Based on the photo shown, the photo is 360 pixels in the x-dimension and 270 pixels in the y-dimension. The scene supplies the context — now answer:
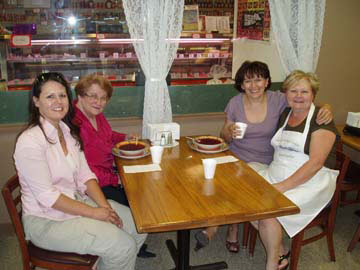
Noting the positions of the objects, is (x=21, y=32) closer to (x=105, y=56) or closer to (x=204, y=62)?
(x=105, y=56)

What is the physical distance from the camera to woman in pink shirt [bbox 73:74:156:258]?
6.84 feet

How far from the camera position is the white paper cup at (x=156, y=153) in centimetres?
197

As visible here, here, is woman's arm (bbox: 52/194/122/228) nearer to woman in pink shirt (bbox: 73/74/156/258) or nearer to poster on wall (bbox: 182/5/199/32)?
woman in pink shirt (bbox: 73/74/156/258)

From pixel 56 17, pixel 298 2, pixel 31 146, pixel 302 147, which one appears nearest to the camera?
pixel 31 146

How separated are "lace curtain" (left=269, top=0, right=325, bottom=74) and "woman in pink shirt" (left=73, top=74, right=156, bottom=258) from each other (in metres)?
1.61

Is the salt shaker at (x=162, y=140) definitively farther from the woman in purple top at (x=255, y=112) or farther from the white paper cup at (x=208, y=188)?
the white paper cup at (x=208, y=188)

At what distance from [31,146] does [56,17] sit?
80.0 inches

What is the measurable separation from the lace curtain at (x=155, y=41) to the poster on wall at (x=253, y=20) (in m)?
1.17

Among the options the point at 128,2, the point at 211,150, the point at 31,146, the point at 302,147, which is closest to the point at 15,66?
the point at 128,2

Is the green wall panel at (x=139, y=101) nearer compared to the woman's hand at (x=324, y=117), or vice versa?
the woman's hand at (x=324, y=117)

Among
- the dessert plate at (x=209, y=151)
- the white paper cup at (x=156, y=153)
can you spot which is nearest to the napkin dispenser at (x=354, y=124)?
the dessert plate at (x=209, y=151)

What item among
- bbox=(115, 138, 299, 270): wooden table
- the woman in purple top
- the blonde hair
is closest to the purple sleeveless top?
the woman in purple top

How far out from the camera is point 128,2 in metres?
2.52

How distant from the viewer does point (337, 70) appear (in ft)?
10.7
